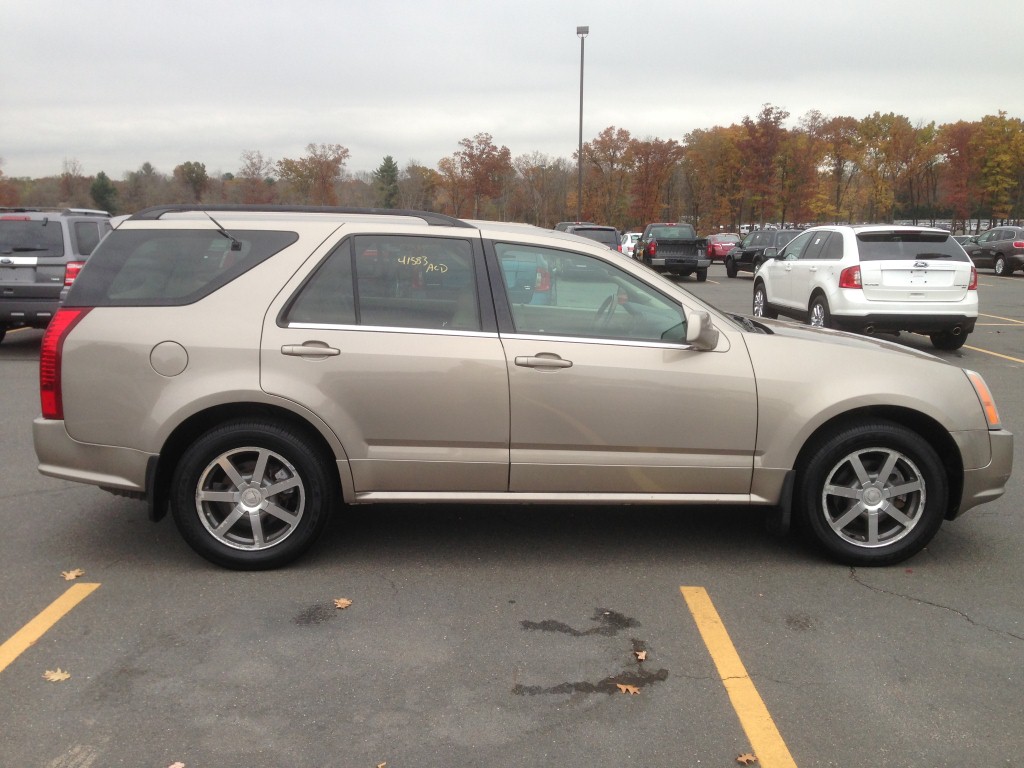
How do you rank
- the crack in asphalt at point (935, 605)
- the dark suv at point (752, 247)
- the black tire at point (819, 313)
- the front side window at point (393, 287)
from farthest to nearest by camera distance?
the dark suv at point (752, 247) < the black tire at point (819, 313) < the front side window at point (393, 287) < the crack in asphalt at point (935, 605)

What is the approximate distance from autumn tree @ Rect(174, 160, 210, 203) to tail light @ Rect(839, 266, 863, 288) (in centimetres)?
6099

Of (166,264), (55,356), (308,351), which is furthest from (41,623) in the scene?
(166,264)

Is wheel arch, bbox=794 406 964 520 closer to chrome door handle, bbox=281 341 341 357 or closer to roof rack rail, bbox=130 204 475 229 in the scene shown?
roof rack rail, bbox=130 204 475 229

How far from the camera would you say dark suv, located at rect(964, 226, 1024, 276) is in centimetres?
3016

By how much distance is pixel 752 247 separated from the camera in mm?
31000

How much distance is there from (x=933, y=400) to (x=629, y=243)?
1342 inches

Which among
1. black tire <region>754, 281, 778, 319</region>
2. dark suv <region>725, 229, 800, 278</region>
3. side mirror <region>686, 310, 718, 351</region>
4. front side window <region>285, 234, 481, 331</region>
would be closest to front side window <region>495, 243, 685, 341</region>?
side mirror <region>686, 310, 718, 351</region>

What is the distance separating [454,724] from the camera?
10.5ft

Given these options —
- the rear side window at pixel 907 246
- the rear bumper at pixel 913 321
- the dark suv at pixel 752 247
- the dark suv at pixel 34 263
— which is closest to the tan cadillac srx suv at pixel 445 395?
the rear bumper at pixel 913 321

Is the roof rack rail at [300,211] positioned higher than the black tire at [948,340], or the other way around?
the roof rack rail at [300,211]

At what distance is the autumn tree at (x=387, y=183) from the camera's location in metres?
69.8

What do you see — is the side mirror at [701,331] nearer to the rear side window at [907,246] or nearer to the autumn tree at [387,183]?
the rear side window at [907,246]

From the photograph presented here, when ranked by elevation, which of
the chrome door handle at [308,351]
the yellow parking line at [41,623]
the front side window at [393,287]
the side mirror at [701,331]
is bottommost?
the yellow parking line at [41,623]

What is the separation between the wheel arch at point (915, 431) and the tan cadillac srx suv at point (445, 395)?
0.02 metres
